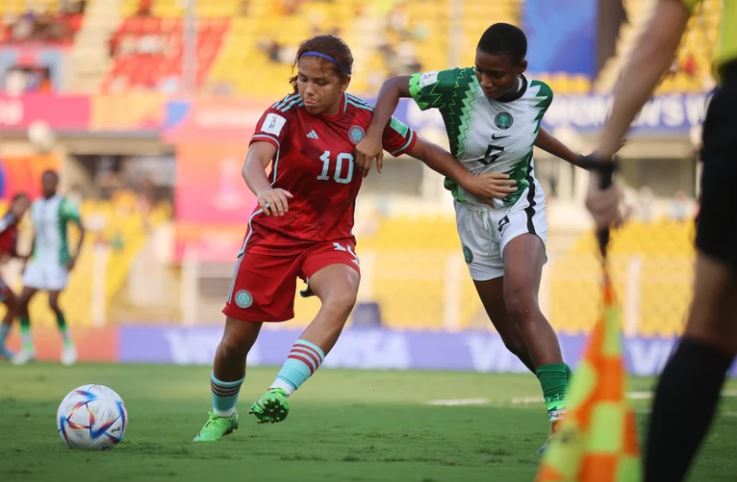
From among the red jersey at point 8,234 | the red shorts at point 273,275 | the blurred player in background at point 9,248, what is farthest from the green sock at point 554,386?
the red jersey at point 8,234

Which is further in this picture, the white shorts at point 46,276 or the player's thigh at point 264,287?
the white shorts at point 46,276

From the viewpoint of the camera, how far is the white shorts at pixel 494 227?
684 centimetres

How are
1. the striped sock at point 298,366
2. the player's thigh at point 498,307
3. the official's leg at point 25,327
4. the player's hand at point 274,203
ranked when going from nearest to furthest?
the player's hand at point 274,203
the striped sock at point 298,366
the player's thigh at point 498,307
the official's leg at point 25,327

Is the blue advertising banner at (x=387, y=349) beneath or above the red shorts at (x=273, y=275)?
beneath

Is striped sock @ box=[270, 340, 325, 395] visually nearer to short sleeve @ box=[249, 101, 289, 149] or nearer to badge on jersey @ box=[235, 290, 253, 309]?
badge on jersey @ box=[235, 290, 253, 309]

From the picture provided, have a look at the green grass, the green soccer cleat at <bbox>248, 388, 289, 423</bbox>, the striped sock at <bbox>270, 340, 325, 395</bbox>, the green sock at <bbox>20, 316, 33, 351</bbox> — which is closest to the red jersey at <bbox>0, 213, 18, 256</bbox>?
the green sock at <bbox>20, 316, 33, 351</bbox>

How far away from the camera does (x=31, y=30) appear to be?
26828 mm

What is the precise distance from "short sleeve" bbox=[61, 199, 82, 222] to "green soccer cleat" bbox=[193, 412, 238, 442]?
10089 mm

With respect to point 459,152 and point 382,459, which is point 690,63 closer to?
point 459,152

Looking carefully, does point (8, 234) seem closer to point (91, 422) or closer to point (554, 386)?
point (91, 422)

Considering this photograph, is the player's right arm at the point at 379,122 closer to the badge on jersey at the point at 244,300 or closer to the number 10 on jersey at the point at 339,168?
the number 10 on jersey at the point at 339,168

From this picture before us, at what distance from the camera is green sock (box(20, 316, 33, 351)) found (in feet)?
55.7

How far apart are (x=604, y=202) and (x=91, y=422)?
358 cm

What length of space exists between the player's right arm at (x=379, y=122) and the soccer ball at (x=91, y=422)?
5.85ft
